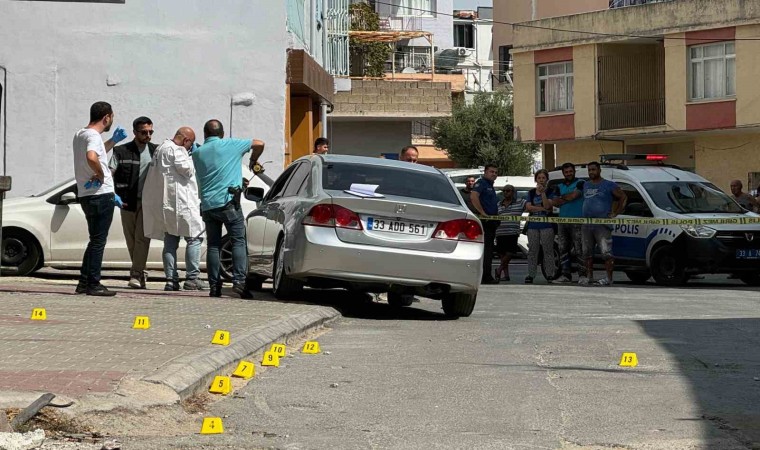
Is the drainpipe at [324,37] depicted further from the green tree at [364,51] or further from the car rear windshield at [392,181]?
the green tree at [364,51]

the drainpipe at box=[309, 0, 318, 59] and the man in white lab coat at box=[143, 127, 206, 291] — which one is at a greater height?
the drainpipe at box=[309, 0, 318, 59]

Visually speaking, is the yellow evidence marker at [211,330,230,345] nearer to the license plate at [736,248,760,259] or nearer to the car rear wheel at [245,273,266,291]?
the car rear wheel at [245,273,266,291]

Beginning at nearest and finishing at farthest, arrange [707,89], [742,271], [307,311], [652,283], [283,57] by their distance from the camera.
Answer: [307,311], [742,271], [652,283], [283,57], [707,89]

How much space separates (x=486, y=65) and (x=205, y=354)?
80418 millimetres

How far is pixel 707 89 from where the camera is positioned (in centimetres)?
4300

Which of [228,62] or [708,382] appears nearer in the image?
[708,382]

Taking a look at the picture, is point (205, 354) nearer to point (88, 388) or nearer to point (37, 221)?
point (88, 388)

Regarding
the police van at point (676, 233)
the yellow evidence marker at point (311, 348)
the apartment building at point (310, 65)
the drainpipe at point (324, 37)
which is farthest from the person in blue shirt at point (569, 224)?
the drainpipe at point (324, 37)

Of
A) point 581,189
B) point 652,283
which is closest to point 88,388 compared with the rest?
point 581,189

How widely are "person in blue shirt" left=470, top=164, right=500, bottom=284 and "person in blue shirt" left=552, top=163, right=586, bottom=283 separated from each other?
0.91 metres

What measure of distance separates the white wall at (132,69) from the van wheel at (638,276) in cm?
613

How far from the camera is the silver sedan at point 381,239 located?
12.4 meters

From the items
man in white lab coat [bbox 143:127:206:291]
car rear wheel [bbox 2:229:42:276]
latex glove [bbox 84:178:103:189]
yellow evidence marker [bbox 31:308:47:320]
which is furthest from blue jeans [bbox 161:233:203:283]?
yellow evidence marker [bbox 31:308:47:320]

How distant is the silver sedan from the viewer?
1244cm
